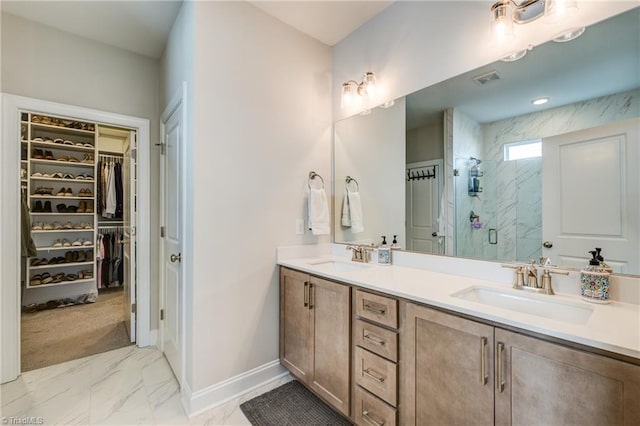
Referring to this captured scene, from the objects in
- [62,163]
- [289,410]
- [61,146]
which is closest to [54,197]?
[62,163]

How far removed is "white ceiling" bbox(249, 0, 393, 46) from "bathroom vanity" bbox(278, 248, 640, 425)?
1.85 metres

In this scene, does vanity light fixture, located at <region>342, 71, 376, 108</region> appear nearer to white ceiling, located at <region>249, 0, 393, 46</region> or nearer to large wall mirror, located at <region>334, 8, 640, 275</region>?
large wall mirror, located at <region>334, 8, 640, 275</region>

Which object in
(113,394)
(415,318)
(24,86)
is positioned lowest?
(113,394)

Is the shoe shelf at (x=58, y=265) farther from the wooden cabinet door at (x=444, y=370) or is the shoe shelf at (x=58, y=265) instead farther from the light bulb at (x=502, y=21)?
the light bulb at (x=502, y=21)

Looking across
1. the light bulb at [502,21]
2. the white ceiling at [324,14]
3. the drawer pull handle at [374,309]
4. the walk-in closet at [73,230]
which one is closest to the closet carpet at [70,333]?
the walk-in closet at [73,230]

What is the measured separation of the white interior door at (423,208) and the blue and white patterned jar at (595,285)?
67 cm

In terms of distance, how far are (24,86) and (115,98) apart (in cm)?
56

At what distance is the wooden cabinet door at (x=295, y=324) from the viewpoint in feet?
5.88

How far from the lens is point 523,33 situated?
1372mm

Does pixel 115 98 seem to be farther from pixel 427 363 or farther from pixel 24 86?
pixel 427 363

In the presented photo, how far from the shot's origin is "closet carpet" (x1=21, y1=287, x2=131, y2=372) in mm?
2371

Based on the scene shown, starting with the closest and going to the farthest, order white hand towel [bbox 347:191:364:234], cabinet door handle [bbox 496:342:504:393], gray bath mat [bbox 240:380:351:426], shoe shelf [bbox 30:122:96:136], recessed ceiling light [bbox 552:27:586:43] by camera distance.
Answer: cabinet door handle [bbox 496:342:504:393] → recessed ceiling light [bbox 552:27:586:43] → gray bath mat [bbox 240:380:351:426] → white hand towel [bbox 347:191:364:234] → shoe shelf [bbox 30:122:96:136]

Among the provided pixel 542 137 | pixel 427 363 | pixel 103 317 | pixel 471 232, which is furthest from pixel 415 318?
pixel 103 317

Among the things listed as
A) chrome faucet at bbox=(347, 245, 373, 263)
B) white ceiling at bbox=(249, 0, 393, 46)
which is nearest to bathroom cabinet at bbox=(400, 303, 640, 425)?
chrome faucet at bbox=(347, 245, 373, 263)
